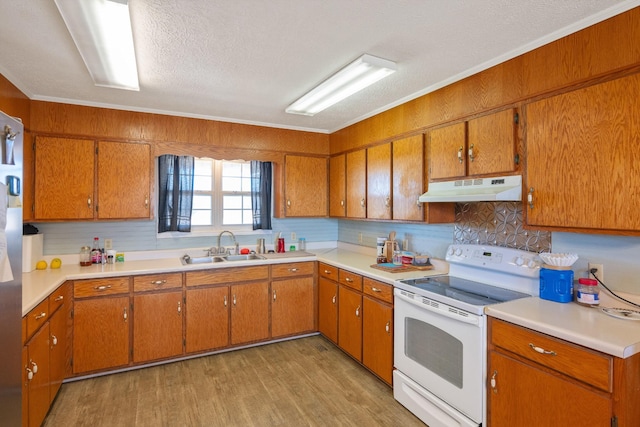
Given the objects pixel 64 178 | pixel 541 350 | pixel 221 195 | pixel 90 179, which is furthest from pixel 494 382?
pixel 64 178

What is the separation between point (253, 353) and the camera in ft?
11.2

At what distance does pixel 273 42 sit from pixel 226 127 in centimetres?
186

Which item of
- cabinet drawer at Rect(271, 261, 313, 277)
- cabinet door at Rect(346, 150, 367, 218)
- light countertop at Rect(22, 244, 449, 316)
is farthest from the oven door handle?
cabinet drawer at Rect(271, 261, 313, 277)

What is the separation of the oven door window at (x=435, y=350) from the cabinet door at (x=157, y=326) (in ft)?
6.90

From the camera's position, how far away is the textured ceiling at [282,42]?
5.61ft

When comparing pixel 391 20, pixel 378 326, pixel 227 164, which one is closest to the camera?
pixel 391 20

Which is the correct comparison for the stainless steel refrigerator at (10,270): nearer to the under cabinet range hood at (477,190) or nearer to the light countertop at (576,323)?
the light countertop at (576,323)

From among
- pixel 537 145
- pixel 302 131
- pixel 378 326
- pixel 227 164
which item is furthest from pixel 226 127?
pixel 537 145

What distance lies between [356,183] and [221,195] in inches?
63.4

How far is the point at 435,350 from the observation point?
227cm

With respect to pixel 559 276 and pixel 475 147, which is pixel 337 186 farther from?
pixel 559 276

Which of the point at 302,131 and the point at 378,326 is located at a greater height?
the point at 302,131

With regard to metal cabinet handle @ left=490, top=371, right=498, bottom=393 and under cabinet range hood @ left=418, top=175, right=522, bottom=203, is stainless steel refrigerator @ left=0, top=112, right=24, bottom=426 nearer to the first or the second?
metal cabinet handle @ left=490, top=371, right=498, bottom=393

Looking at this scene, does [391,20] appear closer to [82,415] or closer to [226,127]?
[226,127]
